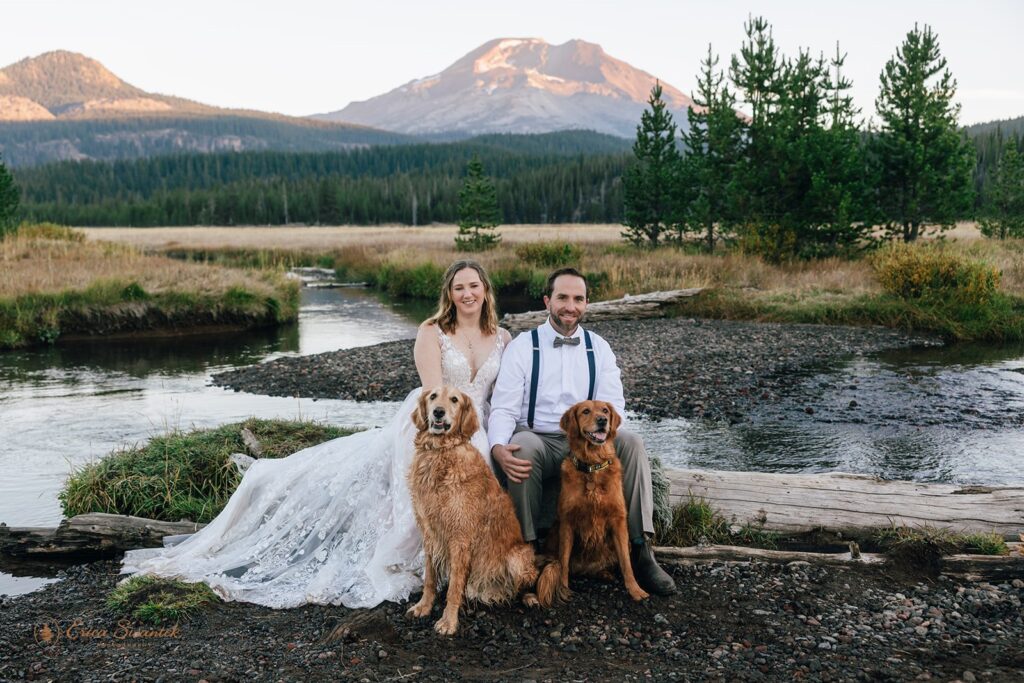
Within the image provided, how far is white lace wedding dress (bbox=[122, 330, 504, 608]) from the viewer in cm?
558

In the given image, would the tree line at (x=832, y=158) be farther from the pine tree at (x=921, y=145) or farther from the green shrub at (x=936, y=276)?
the green shrub at (x=936, y=276)

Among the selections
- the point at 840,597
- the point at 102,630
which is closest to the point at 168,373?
the point at 102,630

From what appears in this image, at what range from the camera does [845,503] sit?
6391 millimetres

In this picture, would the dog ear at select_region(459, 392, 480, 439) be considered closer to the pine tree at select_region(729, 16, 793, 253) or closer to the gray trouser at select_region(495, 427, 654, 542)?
the gray trouser at select_region(495, 427, 654, 542)

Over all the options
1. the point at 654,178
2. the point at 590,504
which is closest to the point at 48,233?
the point at 654,178

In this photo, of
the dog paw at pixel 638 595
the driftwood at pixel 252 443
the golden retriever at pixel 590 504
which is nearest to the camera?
the golden retriever at pixel 590 504

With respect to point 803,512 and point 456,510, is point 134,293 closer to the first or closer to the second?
point 456,510

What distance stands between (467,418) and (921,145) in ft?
88.6

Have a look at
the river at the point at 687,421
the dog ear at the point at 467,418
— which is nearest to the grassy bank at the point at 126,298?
the river at the point at 687,421

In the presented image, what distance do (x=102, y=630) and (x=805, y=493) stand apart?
16.8 ft

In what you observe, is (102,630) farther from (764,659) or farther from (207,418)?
(207,418)

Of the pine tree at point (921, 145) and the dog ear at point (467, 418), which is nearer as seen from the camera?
the dog ear at point (467, 418)

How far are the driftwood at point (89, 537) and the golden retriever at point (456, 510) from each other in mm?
2713

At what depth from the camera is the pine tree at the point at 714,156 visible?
3147cm
